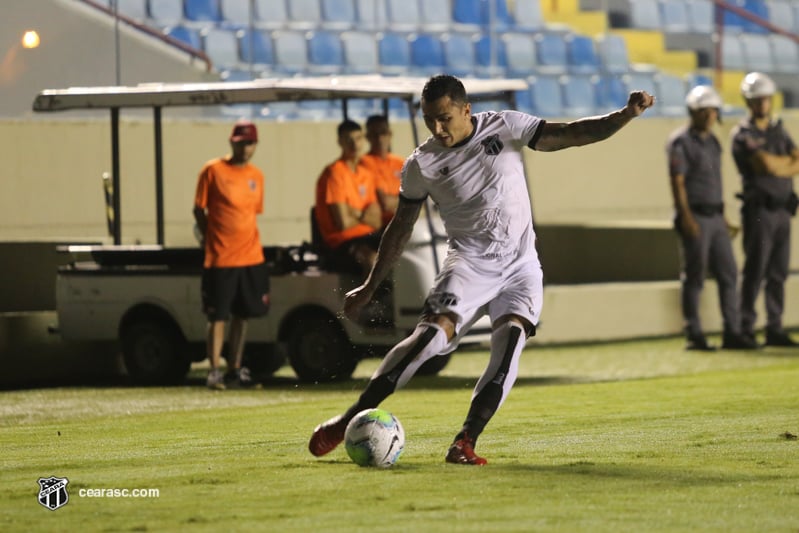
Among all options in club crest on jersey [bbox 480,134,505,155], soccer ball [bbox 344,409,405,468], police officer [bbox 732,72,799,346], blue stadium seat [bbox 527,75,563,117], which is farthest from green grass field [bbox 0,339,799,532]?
blue stadium seat [bbox 527,75,563,117]

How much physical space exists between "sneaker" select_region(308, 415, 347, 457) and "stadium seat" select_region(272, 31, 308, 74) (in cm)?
1042

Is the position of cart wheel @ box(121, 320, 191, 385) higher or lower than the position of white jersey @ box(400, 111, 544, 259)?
lower

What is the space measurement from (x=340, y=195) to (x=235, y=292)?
1011mm

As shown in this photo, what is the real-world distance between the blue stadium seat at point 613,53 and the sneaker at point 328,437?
13419 mm

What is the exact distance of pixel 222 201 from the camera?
39.1ft

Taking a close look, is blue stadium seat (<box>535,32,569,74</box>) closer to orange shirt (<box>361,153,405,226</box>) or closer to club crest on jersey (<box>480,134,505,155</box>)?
orange shirt (<box>361,153,405,226</box>)

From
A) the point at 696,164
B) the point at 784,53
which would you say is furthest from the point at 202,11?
the point at 784,53

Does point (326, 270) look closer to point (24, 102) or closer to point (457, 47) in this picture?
point (24, 102)

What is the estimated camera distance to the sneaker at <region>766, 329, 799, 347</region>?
14.6 meters

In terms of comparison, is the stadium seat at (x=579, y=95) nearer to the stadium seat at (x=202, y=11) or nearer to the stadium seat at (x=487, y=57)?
the stadium seat at (x=487, y=57)

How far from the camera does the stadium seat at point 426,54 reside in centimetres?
1861

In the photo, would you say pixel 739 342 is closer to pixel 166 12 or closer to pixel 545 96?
pixel 545 96

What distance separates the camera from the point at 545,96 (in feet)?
64.3

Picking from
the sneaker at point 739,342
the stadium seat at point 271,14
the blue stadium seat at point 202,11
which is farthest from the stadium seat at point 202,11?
the sneaker at point 739,342
